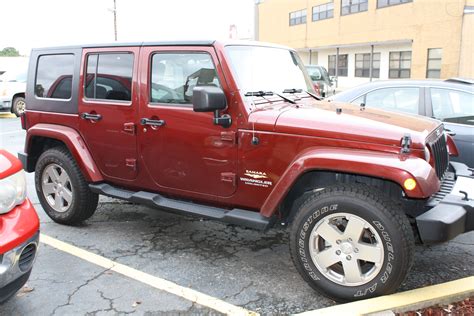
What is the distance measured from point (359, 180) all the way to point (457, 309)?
1091 mm

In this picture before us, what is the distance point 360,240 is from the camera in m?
3.18

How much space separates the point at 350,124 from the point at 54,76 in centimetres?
331

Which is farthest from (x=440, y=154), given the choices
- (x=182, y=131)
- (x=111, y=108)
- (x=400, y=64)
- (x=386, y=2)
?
Answer: (x=386, y=2)

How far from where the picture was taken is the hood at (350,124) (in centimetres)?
310

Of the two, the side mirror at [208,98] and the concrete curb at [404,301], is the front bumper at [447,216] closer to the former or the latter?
the concrete curb at [404,301]

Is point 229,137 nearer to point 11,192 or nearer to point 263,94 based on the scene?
point 263,94

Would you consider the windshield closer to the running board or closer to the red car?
the running board

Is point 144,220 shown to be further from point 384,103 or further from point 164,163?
point 384,103

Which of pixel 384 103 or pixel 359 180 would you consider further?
pixel 384 103

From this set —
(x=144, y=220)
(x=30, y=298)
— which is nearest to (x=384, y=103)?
(x=144, y=220)

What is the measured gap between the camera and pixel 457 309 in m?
3.04

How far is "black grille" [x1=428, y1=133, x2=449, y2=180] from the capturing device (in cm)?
330

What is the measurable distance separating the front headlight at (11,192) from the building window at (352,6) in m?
31.4

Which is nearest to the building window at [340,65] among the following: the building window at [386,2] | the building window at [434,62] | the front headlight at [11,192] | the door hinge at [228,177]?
the building window at [386,2]
